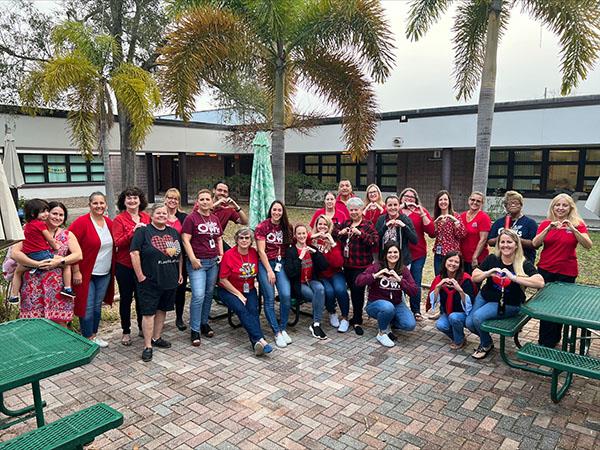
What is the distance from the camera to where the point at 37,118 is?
1391 centimetres

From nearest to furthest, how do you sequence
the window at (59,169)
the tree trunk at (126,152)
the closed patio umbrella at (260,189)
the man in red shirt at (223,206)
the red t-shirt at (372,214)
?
the man in red shirt at (223,206), the red t-shirt at (372,214), the closed patio umbrella at (260,189), the tree trunk at (126,152), the window at (59,169)

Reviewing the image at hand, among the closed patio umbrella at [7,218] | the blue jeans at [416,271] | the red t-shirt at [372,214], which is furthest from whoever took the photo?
the red t-shirt at [372,214]

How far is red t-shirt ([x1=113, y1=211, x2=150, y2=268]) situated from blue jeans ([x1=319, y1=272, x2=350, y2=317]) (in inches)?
89.0

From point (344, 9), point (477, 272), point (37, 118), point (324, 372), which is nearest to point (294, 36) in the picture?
point (344, 9)

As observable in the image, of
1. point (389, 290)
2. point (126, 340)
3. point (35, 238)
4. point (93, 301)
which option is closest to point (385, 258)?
point (389, 290)

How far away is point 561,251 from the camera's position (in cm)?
449

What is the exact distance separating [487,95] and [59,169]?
660 inches

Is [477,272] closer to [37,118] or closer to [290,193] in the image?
[37,118]

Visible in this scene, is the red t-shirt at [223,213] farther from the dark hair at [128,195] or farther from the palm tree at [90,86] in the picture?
the palm tree at [90,86]

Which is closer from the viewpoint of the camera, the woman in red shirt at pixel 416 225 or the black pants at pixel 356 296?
the black pants at pixel 356 296

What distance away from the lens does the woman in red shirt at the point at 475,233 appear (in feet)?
17.5

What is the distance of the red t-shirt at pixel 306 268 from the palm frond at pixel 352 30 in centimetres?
528

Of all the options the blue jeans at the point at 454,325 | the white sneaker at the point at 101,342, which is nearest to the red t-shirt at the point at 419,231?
the blue jeans at the point at 454,325

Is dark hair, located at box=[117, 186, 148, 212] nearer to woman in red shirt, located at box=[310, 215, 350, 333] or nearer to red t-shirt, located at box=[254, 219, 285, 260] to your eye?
red t-shirt, located at box=[254, 219, 285, 260]
